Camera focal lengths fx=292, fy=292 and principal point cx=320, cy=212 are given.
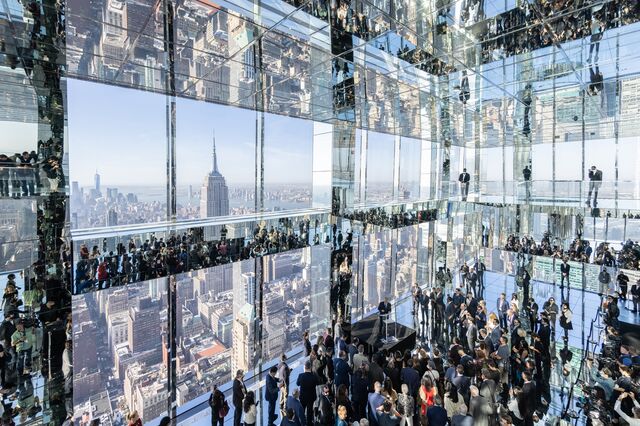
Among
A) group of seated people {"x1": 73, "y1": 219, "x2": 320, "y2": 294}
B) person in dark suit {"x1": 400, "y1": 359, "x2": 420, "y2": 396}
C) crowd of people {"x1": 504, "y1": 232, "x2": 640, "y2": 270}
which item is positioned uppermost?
group of seated people {"x1": 73, "y1": 219, "x2": 320, "y2": 294}

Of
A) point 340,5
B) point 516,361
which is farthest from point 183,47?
point 516,361

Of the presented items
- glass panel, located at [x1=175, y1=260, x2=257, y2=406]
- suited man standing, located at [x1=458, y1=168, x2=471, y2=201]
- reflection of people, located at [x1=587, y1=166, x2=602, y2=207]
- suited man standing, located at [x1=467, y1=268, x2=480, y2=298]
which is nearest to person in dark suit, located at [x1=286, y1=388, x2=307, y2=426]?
glass panel, located at [x1=175, y1=260, x2=257, y2=406]

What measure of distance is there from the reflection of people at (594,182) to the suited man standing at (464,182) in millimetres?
5241

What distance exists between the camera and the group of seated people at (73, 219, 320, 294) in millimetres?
5746

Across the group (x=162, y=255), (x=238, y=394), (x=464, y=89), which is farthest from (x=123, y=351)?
(x=464, y=89)

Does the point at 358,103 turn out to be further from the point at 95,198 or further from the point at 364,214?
the point at 95,198

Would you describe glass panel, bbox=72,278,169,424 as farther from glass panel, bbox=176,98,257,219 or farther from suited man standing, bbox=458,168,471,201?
suited man standing, bbox=458,168,471,201

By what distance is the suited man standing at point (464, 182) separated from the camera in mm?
15516

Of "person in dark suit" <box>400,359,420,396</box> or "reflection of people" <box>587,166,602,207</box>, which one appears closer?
"person in dark suit" <box>400,359,420,396</box>

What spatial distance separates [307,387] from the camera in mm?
5957

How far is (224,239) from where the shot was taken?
25.8 feet

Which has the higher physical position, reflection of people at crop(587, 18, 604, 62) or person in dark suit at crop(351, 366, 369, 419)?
reflection of people at crop(587, 18, 604, 62)

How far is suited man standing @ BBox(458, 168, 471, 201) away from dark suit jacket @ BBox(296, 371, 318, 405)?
1296 centimetres

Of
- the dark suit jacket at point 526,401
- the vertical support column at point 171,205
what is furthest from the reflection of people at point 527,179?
the vertical support column at point 171,205
